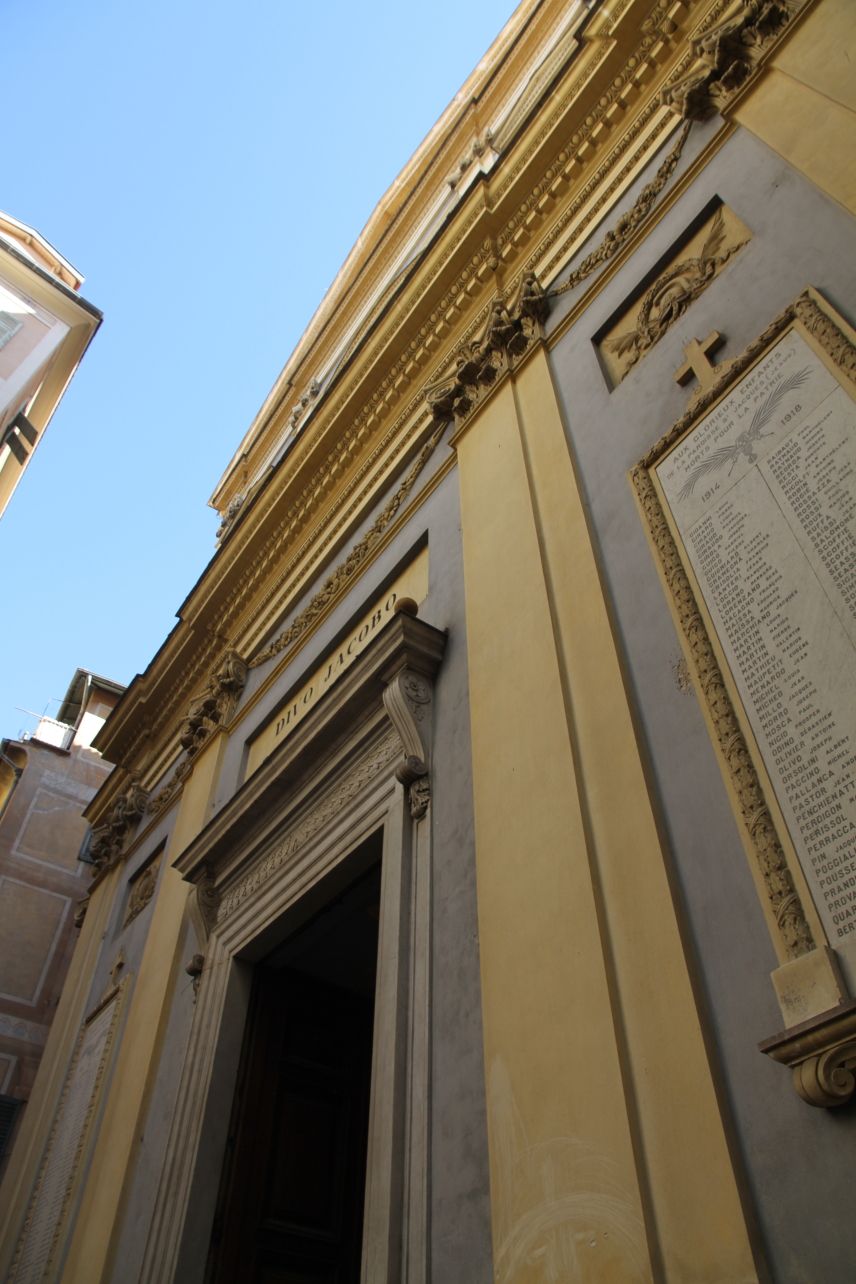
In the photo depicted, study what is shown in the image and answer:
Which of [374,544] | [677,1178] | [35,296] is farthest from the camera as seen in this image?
[35,296]

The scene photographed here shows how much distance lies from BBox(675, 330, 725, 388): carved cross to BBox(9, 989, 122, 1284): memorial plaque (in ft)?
21.7

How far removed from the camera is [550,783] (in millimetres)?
3865

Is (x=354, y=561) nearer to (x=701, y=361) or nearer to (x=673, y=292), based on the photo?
(x=673, y=292)

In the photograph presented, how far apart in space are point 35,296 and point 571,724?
9600 mm

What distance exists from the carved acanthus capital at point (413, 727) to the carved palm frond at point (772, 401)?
226 cm

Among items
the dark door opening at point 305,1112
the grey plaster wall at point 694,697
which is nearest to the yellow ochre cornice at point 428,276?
the grey plaster wall at point 694,697

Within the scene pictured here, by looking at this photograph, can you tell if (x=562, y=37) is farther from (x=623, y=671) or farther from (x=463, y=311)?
(x=623, y=671)

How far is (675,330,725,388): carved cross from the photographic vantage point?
419 cm

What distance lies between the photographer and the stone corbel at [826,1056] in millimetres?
2316

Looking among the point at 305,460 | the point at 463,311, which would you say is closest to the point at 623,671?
the point at 463,311

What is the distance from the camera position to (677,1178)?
259 cm

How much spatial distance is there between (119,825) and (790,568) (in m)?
8.92

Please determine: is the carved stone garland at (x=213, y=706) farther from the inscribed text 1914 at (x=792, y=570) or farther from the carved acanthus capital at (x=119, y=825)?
the inscribed text 1914 at (x=792, y=570)

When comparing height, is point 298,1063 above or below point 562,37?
below
